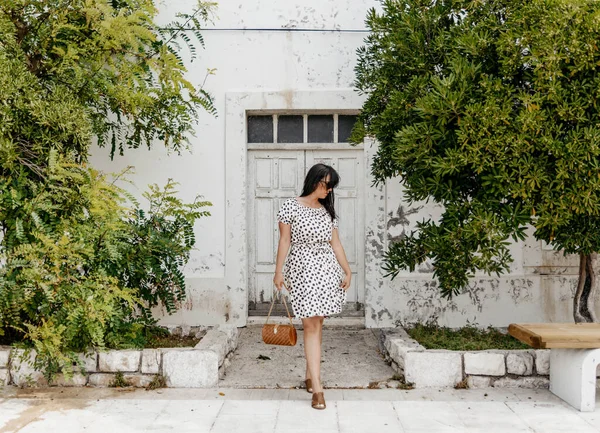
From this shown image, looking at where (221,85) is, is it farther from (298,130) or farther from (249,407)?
(249,407)

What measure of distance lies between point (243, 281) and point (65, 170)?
305 cm

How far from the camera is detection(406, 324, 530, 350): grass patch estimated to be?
239 inches

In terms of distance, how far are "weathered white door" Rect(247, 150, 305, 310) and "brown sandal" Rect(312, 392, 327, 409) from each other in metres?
3.40

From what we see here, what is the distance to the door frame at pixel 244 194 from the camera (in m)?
8.02

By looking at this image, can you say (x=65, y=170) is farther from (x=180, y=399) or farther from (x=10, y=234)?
(x=180, y=399)

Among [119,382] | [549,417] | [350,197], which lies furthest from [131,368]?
[350,197]

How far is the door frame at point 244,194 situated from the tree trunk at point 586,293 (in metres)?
2.39

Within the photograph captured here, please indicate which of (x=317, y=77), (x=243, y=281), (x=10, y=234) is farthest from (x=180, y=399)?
(x=317, y=77)

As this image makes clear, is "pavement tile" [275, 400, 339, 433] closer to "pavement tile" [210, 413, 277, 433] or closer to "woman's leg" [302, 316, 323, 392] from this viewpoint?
"pavement tile" [210, 413, 277, 433]

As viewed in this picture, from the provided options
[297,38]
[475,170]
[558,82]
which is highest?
[297,38]

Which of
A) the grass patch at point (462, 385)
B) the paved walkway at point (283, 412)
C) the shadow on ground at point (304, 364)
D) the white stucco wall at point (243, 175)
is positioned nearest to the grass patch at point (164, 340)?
the shadow on ground at point (304, 364)

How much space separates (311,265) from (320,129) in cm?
350

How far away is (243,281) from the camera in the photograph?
8023 millimetres

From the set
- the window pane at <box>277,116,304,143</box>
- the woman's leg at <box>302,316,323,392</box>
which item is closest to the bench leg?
the woman's leg at <box>302,316,323,392</box>
